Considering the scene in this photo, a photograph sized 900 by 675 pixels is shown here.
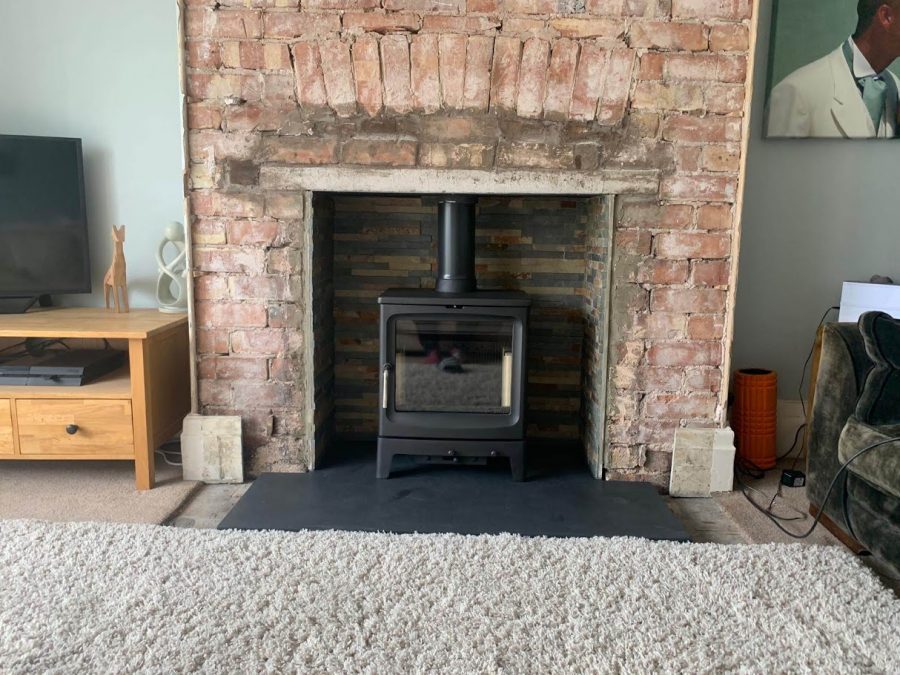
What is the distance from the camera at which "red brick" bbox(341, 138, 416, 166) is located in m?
2.51

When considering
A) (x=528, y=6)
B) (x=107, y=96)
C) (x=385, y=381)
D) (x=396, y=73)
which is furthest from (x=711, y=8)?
(x=107, y=96)

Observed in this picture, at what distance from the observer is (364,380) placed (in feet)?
10.2

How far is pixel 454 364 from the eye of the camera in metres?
2.68

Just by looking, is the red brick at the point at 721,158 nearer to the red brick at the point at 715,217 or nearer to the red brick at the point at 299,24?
the red brick at the point at 715,217

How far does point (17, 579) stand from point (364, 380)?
1.52 meters

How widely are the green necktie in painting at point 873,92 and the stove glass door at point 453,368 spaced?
175 centimetres

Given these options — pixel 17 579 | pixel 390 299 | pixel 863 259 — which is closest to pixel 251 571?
pixel 17 579

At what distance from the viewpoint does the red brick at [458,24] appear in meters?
2.41

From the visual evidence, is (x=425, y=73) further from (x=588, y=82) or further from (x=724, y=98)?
(x=724, y=98)

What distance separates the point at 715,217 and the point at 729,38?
A: 60 centimetres

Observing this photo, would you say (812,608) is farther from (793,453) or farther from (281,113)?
(281,113)

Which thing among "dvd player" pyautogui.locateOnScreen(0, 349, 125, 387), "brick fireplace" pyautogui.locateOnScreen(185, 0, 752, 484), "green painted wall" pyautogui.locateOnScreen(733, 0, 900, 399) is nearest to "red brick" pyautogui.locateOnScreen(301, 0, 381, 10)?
"brick fireplace" pyautogui.locateOnScreen(185, 0, 752, 484)


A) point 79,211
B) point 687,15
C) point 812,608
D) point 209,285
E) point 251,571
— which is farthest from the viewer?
point 79,211

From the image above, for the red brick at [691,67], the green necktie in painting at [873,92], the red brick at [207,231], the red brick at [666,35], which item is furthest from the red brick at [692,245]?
the red brick at [207,231]
